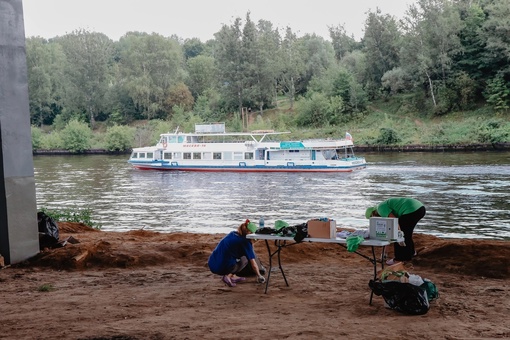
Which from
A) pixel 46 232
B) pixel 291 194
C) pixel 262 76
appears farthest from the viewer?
pixel 262 76

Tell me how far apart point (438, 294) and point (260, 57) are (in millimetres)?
73199

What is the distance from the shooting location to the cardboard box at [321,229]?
7008 mm

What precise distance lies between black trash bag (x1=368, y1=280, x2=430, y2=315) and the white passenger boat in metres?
33.5

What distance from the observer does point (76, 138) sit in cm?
7269

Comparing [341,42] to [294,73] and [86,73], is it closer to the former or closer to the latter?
[294,73]

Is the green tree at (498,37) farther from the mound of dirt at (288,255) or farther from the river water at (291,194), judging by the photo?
the mound of dirt at (288,255)

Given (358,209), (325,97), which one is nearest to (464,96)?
(325,97)

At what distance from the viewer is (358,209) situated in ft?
80.6

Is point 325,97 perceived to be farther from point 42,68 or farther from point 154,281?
point 154,281

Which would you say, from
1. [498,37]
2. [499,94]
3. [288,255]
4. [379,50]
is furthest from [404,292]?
[379,50]

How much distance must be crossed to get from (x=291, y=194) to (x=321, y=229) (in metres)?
23.9

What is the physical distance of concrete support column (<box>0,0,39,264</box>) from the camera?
30.0 feet

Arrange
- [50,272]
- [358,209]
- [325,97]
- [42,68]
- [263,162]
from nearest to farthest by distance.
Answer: [50,272]
[358,209]
[263,162]
[325,97]
[42,68]

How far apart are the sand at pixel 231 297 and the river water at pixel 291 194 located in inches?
384
